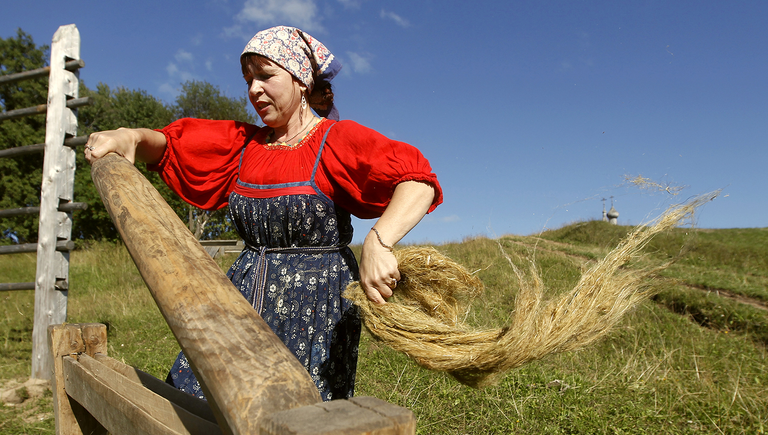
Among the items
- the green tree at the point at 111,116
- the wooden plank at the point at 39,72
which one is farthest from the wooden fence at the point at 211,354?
the green tree at the point at 111,116

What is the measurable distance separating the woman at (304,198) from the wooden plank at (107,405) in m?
0.27

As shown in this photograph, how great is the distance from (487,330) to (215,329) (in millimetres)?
905

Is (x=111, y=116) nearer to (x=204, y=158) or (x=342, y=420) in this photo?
(x=204, y=158)

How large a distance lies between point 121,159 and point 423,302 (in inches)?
44.7

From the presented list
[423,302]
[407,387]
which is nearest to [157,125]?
[407,387]

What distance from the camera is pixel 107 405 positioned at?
1.63 meters

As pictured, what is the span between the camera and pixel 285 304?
1.84 m

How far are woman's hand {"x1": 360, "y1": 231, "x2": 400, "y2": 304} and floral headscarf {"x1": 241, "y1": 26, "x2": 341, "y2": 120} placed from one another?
88 cm

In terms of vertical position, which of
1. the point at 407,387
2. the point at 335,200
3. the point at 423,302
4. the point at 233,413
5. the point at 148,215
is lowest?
the point at 407,387

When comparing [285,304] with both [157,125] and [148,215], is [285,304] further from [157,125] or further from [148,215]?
[157,125]

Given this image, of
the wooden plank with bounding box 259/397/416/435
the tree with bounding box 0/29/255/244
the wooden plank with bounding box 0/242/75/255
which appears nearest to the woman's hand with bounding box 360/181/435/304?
the wooden plank with bounding box 259/397/416/435

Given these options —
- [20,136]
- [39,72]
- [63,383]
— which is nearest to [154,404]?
[63,383]

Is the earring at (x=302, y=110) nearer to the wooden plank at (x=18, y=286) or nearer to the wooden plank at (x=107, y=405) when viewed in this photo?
the wooden plank at (x=107, y=405)

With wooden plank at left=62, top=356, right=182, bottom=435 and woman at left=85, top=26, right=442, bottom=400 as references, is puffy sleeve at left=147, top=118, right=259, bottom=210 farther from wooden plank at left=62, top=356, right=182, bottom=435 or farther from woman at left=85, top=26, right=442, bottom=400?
wooden plank at left=62, top=356, right=182, bottom=435
